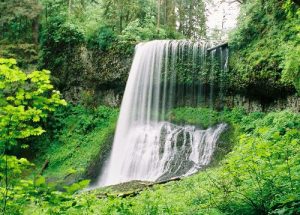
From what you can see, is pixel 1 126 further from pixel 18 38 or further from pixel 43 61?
pixel 18 38

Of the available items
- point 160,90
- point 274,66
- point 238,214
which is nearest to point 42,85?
point 238,214

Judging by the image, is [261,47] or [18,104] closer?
[18,104]

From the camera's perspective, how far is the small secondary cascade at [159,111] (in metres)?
Answer: 15.2

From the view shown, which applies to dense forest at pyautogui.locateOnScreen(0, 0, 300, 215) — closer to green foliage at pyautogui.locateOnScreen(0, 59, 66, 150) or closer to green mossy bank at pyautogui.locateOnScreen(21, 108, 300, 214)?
green mossy bank at pyautogui.locateOnScreen(21, 108, 300, 214)

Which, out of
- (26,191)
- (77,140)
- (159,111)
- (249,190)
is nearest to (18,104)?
(26,191)

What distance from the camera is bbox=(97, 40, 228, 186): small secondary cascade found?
1520 cm

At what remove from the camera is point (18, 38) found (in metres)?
22.1

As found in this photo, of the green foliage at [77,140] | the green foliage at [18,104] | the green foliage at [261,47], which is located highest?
the green foliage at [261,47]

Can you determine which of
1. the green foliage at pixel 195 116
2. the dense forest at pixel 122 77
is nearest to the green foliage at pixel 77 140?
the dense forest at pixel 122 77

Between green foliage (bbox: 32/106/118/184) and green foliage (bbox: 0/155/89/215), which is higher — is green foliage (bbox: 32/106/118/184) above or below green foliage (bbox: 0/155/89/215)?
below

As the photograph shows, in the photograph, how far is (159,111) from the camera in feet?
60.5

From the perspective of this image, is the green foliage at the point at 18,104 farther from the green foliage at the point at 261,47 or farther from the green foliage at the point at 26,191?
the green foliage at the point at 261,47

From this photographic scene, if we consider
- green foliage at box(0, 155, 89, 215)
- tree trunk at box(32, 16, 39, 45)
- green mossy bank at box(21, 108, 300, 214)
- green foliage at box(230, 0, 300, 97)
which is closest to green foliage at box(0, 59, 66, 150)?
green foliage at box(0, 155, 89, 215)

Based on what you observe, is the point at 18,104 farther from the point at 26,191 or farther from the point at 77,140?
the point at 77,140
